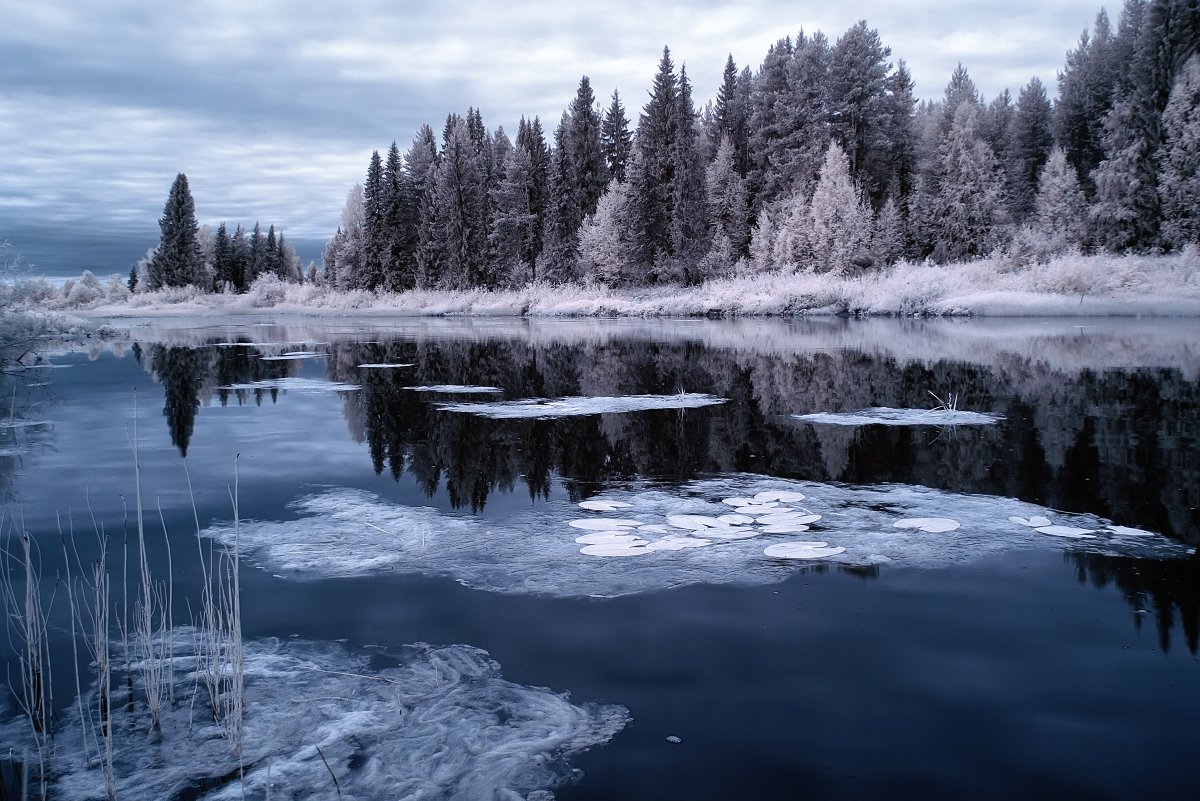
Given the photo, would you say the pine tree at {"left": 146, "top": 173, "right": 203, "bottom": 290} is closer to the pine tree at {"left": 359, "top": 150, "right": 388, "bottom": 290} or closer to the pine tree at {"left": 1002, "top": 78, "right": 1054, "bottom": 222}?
the pine tree at {"left": 359, "top": 150, "right": 388, "bottom": 290}

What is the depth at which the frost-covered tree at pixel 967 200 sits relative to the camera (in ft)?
153

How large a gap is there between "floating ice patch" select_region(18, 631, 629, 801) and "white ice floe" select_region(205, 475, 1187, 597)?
1.33 meters

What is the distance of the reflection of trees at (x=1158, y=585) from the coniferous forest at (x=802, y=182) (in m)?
36.0

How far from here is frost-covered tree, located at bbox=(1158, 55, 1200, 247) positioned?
3503cm

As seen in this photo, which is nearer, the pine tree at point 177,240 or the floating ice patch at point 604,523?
the floating ice patch at point 604,523

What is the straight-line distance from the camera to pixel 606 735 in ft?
11.8

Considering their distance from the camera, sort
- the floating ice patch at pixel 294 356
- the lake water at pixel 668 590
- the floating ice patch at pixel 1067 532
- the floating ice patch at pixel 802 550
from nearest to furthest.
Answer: the lake water at pixel 668 590 → the floating ice patch at pixel 802 550 → the floating ice patch at pixel 1067 532 → the floating ice patch at pixel 294 356

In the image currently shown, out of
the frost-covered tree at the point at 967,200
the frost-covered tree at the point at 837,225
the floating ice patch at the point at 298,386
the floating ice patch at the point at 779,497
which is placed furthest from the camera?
the frost-covered tree at the point at 967,200

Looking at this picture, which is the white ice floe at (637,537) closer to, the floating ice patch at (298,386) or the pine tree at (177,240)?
the floating ice patch at (298,386)

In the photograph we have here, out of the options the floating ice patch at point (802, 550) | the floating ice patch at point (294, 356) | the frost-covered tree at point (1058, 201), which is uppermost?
the frost-covered tree at point (1058, 201)

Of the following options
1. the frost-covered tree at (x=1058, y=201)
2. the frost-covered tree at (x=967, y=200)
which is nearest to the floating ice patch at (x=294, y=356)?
the frost-covered tree at (x=1058, y=201)

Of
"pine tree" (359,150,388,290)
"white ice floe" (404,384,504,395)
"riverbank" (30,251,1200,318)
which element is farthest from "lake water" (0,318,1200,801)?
"pine tree" (359,150,388,290)

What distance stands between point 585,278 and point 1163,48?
1235 inches

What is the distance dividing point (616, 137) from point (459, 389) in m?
45.0
